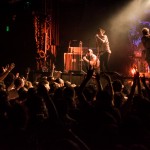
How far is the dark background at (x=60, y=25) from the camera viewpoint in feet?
52.1

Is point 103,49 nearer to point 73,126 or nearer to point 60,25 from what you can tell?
point 60,25

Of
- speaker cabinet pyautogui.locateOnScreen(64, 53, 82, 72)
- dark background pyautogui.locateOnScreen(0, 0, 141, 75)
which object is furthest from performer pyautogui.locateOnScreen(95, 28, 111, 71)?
dark background pyautogui.locateOnScreen(0, 0, 141, 75)

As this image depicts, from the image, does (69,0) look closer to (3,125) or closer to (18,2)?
(18,2)

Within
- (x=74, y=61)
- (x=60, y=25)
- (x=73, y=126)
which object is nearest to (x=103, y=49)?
(x=74, y=61)

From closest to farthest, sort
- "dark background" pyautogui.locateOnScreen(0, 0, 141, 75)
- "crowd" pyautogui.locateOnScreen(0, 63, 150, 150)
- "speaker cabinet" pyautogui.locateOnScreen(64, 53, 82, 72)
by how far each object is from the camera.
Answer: "crowd" pyautogui.locateOnScreen(0, 63, 150, 150) < "speaker cabinet" pyautogui.locateOnScreen(64, 53, 82, 72) < "dark background" pyautogui.locateOnScreen(0, 0, 141, 75)

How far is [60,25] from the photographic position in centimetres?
1633

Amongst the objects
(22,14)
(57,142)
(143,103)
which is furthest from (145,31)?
(22,14)

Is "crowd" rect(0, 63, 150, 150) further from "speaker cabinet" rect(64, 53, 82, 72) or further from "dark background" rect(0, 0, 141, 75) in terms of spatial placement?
"dark background" rect(0, 0, 141, 75)

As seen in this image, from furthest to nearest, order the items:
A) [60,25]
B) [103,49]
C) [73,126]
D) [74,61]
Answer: [60,25] < [74,61] < [103,49] < [73,126]

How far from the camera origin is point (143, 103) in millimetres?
3721

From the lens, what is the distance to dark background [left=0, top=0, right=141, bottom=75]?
1588cm

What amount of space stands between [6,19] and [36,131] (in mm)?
13803

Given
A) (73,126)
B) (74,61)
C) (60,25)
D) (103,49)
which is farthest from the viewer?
Answer: (60,25)

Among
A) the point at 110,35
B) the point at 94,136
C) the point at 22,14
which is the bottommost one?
the point at 94,136
